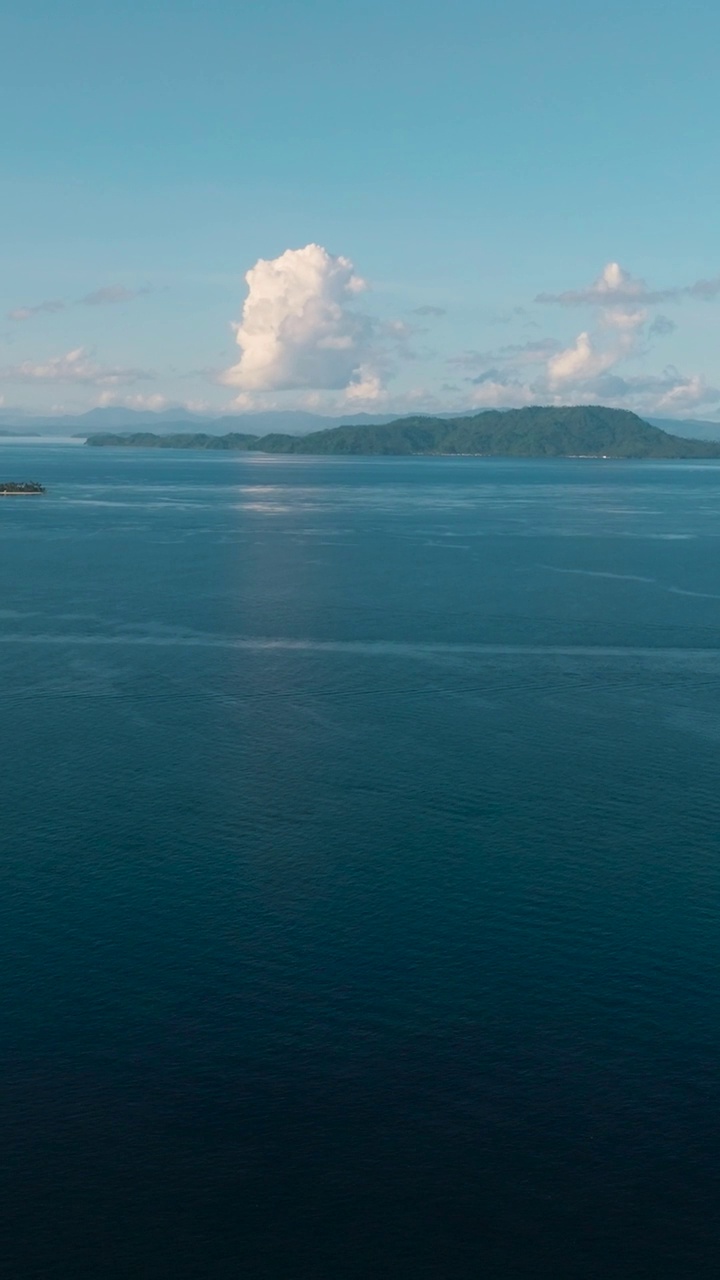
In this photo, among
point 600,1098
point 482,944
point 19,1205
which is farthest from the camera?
point 482,944

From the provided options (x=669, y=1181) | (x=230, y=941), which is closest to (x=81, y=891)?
(x=230, y=941)

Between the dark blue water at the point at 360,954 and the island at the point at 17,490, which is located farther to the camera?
the island at the point at 17,490

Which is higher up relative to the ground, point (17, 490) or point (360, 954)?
point (17, 490)

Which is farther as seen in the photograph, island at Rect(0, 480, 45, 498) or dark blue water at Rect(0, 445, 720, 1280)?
island at Rect(0, 480, 45, 498)

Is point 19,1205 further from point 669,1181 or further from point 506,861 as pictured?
point 506,861

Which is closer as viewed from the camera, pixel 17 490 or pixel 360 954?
pixel 360 954

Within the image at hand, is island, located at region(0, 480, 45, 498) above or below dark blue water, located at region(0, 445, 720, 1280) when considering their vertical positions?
above

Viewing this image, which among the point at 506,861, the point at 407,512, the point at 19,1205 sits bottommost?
the point at 19,1205

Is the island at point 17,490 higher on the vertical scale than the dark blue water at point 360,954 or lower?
A: higher
